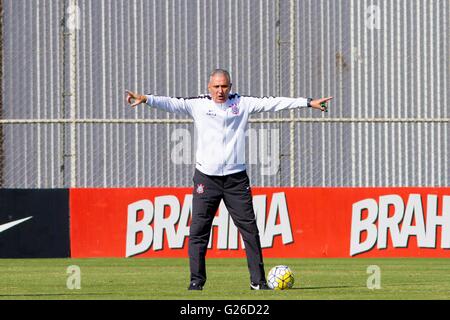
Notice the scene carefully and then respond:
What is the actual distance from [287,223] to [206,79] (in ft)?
16.7

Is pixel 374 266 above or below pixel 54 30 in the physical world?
below

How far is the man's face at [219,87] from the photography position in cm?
1359

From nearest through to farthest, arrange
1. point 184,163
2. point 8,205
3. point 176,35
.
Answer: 1. point 8,205
2. point 184,163
3. point 176,35

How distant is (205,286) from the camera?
14.6 m

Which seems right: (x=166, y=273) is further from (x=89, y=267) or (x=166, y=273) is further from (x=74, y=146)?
(x=74, y=146)

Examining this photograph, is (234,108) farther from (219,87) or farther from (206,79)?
(206,79)

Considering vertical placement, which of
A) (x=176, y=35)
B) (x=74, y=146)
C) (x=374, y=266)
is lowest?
(x=374, y=266)

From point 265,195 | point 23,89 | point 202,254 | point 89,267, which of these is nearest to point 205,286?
point 202,254

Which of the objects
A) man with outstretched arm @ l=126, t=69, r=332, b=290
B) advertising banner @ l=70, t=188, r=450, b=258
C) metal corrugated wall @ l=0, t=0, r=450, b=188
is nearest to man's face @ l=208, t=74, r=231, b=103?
man with outstretched arm @ l=126, t=69, r=332, b=290

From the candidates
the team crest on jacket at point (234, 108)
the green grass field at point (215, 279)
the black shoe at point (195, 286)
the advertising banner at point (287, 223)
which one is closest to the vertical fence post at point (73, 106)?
the advertising banner at point (287, 223)

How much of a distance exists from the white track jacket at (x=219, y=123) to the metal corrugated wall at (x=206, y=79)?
10337mm

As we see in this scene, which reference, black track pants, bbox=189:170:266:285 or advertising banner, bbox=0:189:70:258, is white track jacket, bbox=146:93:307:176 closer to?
black track pants, bbox=189:170:266:285

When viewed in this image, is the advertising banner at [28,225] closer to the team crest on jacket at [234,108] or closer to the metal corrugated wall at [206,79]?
the metal corrugated wall at [206,79]

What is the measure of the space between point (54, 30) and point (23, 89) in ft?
3.81
